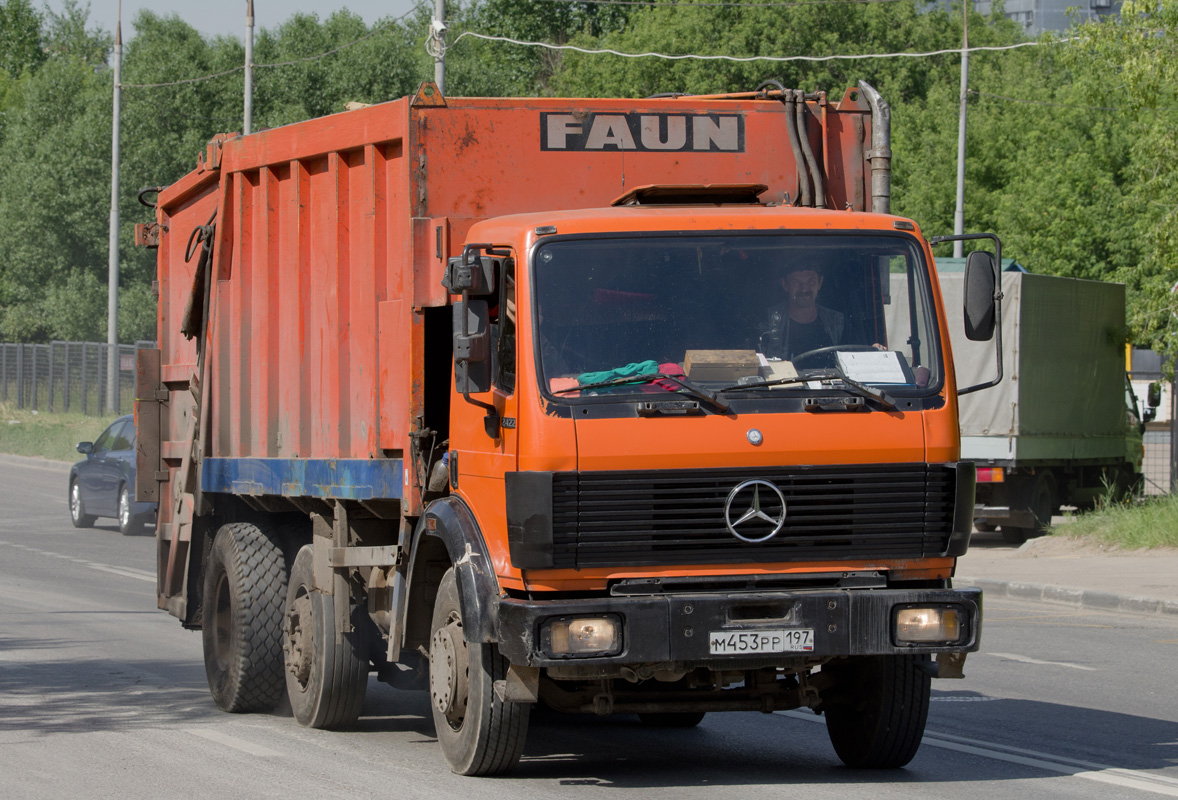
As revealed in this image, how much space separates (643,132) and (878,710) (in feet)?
9.84

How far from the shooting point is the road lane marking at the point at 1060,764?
737 cm

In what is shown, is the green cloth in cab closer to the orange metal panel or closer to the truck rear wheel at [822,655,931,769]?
the orange metal panel

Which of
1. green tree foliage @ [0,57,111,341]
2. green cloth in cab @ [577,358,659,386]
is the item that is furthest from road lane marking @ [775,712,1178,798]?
green tree foliage @ [0,57,111,341]

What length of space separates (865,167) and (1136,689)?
4049 mm

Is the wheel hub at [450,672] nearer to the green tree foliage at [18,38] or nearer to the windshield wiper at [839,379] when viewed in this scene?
the windshield wiper at [839,379]

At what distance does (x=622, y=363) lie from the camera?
6.99m

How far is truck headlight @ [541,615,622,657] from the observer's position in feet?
22.1

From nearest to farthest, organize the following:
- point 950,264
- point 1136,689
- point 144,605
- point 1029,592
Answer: point 1136,689 → point 144,605 → point 1029,592 → point 950,264

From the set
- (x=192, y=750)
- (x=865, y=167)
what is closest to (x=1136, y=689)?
(x=865, y=167)

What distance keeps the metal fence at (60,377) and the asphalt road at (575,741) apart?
1411 inches

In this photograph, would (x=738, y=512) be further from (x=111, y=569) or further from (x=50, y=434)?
(x=50, y=434)

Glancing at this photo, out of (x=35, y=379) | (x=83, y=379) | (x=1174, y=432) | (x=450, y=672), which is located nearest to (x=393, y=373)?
(x=450, y=672)

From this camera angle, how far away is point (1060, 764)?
7.90 metres

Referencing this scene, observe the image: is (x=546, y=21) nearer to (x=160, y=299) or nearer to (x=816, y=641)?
(x=160, y=299)
